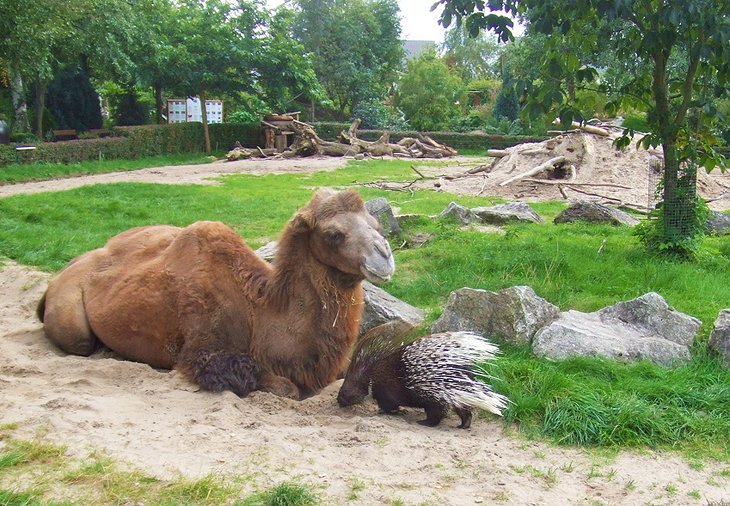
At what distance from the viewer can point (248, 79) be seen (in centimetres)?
3186

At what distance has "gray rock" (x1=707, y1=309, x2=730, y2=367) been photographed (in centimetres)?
555

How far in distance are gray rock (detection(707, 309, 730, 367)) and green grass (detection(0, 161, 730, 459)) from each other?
0.29 feet

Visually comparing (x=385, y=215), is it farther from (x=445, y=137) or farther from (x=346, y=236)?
(x=445, y=137)

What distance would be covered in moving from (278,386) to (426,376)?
3.51 feet

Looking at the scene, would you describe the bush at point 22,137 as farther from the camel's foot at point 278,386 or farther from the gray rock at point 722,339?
the gray rock at point 722,339

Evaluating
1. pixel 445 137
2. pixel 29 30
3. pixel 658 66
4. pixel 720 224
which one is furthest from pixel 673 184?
pixel 445 137

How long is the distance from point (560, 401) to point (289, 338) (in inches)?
77.2

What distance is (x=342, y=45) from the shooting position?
46.3 meters

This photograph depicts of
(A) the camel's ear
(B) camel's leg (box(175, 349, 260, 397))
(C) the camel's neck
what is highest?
(A) the camel's ear

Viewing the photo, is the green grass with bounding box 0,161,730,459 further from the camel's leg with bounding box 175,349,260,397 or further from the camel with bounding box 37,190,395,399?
the camel's leg with bounding box 175,349,260,397

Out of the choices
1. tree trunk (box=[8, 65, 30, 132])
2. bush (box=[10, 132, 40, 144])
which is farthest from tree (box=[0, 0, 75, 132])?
tree trunk (box=[8, 65, 30, 132])

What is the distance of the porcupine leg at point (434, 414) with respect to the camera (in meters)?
4.80

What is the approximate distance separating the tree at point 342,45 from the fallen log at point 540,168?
26417mm

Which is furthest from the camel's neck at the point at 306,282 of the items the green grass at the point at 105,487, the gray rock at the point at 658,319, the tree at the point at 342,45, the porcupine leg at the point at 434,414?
the tree at the point at 342,45
